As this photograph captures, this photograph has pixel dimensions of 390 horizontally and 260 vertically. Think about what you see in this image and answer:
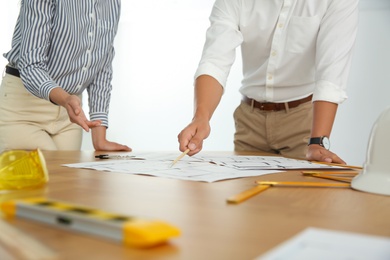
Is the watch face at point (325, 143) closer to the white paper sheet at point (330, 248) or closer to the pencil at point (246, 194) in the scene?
the pencil at point (246, 194)

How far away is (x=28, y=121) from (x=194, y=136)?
80 cm

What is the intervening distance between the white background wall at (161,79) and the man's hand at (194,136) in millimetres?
2267

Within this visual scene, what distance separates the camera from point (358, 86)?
3217 mm

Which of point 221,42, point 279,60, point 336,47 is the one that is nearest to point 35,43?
point 221,42

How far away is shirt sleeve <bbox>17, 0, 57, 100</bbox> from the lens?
5.13ft

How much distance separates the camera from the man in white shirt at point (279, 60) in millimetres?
1490

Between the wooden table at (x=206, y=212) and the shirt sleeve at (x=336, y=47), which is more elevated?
the shirt sleeve at (x=336, y=47)

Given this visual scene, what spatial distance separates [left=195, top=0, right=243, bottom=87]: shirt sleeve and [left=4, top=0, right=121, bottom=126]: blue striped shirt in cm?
40

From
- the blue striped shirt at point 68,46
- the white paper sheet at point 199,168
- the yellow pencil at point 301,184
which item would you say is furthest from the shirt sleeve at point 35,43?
the yellow pencil at point 301,184

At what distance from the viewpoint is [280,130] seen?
5.32 feet

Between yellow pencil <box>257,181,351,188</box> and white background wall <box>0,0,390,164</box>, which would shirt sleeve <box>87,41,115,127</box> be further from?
white background wall <box>0,0,390,164</box>

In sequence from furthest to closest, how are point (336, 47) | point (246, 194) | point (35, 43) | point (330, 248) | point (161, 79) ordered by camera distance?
point (161, 79), point (35, 43), point (336, 47), point (246, 194), point (330, 248)

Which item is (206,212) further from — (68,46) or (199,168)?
(68,46)

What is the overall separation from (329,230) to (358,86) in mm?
2948
